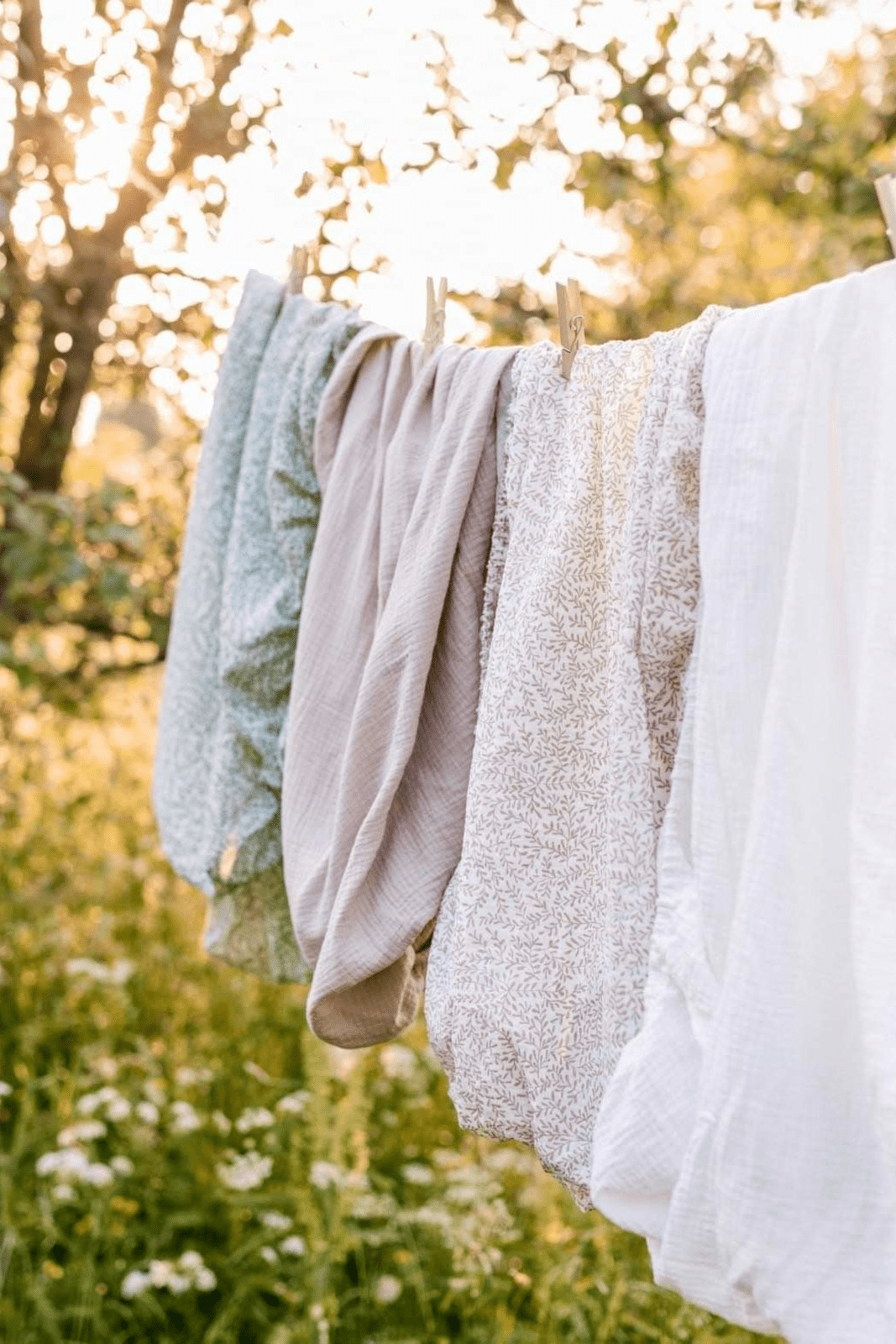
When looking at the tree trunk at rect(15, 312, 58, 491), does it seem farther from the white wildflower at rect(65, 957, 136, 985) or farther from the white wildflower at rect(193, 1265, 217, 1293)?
the white wildflower at rect(193, 1265, 217, 1293)

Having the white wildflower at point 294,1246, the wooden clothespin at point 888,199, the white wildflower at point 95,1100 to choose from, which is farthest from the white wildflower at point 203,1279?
the wooden clothespin at point 888,199

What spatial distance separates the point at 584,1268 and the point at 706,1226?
1.31 metres

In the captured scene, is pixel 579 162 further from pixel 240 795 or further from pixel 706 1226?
pixel 706 1226

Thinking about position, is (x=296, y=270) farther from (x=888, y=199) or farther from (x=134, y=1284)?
(x=134, y=1284)

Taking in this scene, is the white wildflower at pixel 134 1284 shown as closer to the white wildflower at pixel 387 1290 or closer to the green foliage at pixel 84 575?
the white wildflower at pixel 387 1290

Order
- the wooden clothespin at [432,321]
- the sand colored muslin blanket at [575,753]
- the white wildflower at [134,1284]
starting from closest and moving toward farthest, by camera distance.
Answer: the sand colored muslin blanket at [575,753], the wooden clothespin at [432,321], the white wildflower at [134,1284]

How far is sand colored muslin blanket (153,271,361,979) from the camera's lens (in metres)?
1.27

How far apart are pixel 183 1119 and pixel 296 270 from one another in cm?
130

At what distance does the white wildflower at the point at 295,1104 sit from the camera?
2.10 m

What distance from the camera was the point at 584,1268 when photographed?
1.93 m

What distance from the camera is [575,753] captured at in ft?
3.16

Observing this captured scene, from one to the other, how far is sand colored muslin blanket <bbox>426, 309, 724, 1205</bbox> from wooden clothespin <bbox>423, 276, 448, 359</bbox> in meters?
0.17

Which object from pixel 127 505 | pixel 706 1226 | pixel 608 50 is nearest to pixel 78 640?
pixel 127 505

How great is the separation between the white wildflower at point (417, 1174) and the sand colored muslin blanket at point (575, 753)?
45.3 inches
